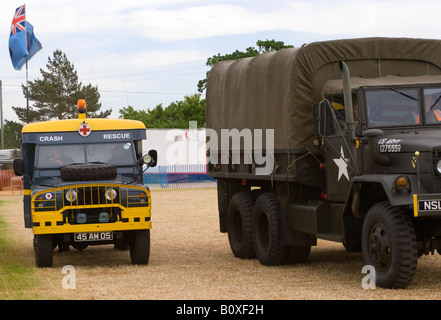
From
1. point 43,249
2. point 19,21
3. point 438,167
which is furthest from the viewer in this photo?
point 19,21

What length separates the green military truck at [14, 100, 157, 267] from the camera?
44.0 ft

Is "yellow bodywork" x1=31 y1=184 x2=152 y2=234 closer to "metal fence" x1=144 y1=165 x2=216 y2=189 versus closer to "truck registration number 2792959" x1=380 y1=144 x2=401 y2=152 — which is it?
"truck registration number 2792959" x1=380 y1=144 x2=401 y2=152

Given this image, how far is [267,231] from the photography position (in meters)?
14.1

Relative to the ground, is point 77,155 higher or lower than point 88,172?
higher

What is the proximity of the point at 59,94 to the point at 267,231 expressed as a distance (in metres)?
67.4

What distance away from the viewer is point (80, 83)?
80.5 m

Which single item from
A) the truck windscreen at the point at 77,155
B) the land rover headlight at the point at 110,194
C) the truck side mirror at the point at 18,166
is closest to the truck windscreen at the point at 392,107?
the land rover headlight at the point at 110,194

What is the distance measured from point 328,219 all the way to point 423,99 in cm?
216

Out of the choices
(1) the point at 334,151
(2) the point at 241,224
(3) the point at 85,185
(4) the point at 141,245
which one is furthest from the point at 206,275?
(2) the point at 241,224

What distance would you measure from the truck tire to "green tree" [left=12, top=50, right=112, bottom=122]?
63742mm

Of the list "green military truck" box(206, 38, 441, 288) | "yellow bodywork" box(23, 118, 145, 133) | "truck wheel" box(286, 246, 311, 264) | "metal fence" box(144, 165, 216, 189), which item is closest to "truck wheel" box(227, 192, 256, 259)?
"green military truck" box(206, 38, 441, 288)

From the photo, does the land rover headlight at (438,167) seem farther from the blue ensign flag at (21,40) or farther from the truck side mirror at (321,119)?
the blue ensign flag at (21,40)

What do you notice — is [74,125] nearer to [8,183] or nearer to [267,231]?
Answer: [267,231]
